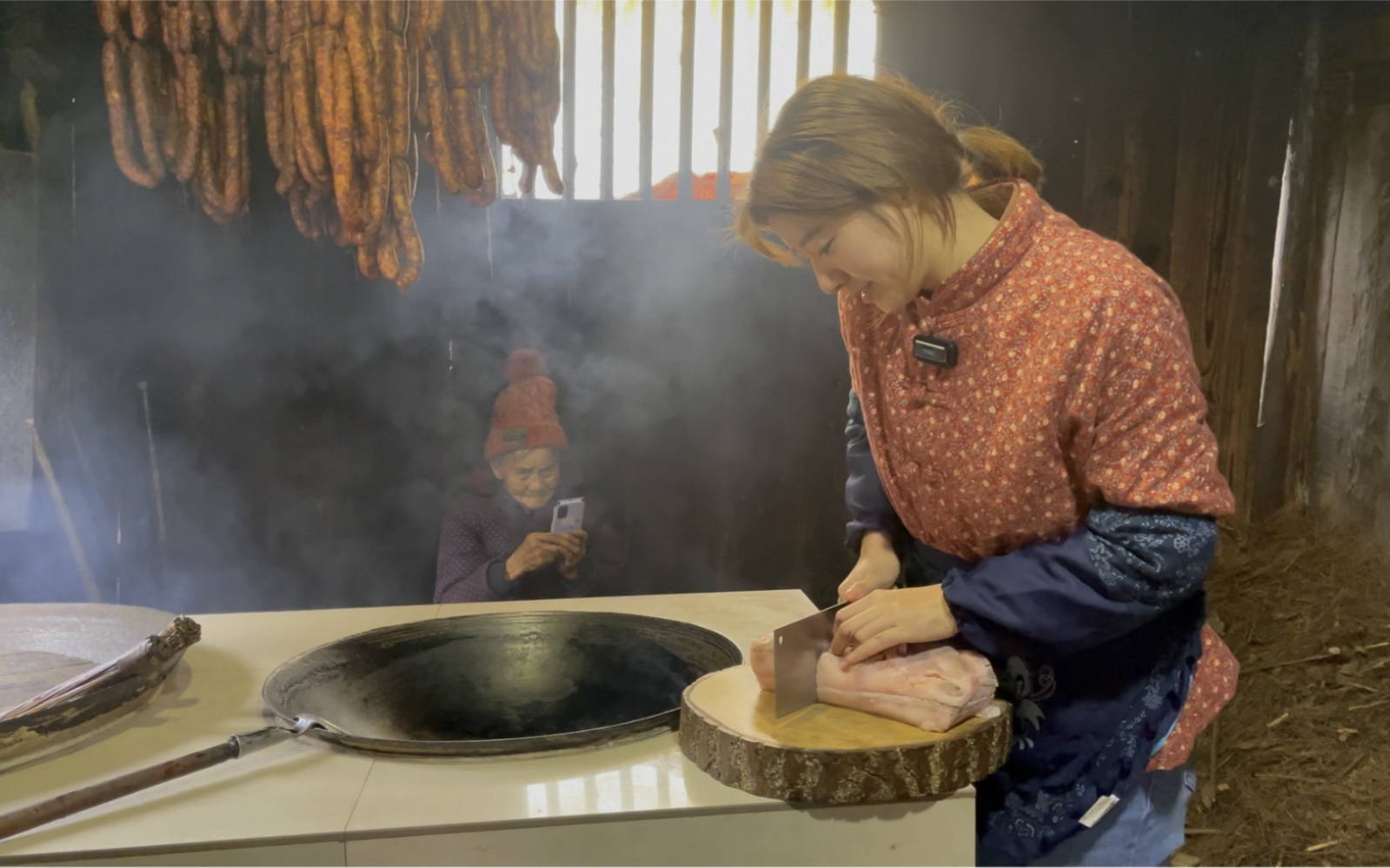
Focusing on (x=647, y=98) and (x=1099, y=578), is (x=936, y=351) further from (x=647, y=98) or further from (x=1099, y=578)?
(x=647, y=98)

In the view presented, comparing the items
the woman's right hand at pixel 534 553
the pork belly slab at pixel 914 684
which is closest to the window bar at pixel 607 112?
the woman's right hand at pixel 534 553

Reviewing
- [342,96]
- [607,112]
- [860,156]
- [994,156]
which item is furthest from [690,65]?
[860,156]

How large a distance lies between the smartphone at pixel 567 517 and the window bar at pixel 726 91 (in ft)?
3.56

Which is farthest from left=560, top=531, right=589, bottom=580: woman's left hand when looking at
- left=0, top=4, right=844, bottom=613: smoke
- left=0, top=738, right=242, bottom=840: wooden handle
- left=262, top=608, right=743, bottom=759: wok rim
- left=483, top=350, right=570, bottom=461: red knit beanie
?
left=0, top=738, right=242, bottom=840: wooden handle

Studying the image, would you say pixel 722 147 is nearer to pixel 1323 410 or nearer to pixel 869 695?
pixel 1323 410

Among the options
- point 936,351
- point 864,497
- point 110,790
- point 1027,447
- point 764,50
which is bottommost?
point 110,790

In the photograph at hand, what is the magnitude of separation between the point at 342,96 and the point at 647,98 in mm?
890

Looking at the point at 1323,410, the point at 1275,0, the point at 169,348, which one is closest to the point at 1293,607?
the point at 1323,410

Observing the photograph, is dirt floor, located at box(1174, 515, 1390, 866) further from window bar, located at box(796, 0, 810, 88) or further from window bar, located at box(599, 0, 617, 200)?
window bar, located at box(599, 0, 617, 200)

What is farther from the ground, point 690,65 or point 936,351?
point 690,65

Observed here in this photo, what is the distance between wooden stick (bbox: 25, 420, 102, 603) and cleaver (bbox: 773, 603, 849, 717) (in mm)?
2664

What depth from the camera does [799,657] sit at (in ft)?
4.68

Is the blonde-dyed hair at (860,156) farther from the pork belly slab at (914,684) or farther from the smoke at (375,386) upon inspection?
the smoke at (375,386)

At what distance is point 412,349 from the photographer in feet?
11.2
